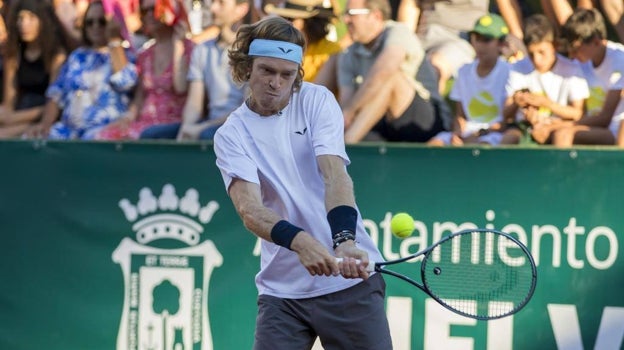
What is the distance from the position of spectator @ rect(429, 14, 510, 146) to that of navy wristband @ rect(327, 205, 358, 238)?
3230 millimetres

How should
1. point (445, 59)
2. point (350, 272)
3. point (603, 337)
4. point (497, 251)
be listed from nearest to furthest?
point (350, 272)
point (497, 251)
point (603, 337)
point (445, 59)

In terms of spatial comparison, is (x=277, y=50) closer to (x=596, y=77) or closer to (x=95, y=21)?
(x=596, y=77)

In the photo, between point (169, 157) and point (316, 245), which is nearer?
point (316, 245)

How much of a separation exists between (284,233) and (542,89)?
11.5 ft

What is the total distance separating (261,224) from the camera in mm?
4488

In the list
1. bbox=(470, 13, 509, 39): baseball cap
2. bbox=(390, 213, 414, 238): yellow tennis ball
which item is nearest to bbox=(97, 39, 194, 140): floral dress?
bbox=(470, 13, 509, 39): baseball cap

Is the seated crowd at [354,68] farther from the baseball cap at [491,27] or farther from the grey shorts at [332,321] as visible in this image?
the grey shorts at [332,321]

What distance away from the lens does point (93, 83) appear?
8.80m

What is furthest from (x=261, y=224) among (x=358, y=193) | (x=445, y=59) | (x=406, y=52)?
(x=445, y=59)

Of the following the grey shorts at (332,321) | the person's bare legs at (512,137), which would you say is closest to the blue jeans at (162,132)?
the person's bare legs at (512,137)

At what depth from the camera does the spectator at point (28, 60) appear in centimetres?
920

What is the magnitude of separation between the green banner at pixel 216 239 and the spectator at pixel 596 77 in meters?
0.55

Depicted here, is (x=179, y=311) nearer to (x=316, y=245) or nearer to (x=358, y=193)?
(x=358, y=193)

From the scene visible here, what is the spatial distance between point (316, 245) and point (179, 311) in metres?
3.16
